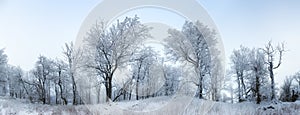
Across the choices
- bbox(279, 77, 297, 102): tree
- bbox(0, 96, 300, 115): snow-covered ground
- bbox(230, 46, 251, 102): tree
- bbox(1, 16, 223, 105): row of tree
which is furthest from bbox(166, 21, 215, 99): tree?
bbox(279, 77, 297, 102): tree

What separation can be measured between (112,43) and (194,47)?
23.3 feet

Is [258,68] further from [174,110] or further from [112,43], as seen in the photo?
[174,110]

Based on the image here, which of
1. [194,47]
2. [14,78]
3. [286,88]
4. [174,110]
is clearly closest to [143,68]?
[194,47]

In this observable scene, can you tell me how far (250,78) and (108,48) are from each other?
934 inches

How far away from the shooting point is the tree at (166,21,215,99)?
61.8 ft

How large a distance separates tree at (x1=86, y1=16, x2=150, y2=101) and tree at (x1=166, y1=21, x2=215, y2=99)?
260cm

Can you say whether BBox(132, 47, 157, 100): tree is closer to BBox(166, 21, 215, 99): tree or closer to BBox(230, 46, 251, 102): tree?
BBox(166, 21, 215, 99): tree

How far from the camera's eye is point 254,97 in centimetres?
3306

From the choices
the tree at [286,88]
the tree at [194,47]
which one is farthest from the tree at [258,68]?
the tree at [286,88]

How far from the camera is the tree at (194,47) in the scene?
61.8ft

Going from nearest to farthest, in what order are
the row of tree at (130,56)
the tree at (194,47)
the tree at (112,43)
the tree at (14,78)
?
the tree at (112,43), the row of tree at (130,56), the tree at (194,47), the tree at (14,78)

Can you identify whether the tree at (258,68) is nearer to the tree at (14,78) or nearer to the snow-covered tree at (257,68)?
the snow-covered tree at (257,68)

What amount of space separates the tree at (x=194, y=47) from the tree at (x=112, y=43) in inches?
102

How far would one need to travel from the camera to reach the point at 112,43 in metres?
17.6
